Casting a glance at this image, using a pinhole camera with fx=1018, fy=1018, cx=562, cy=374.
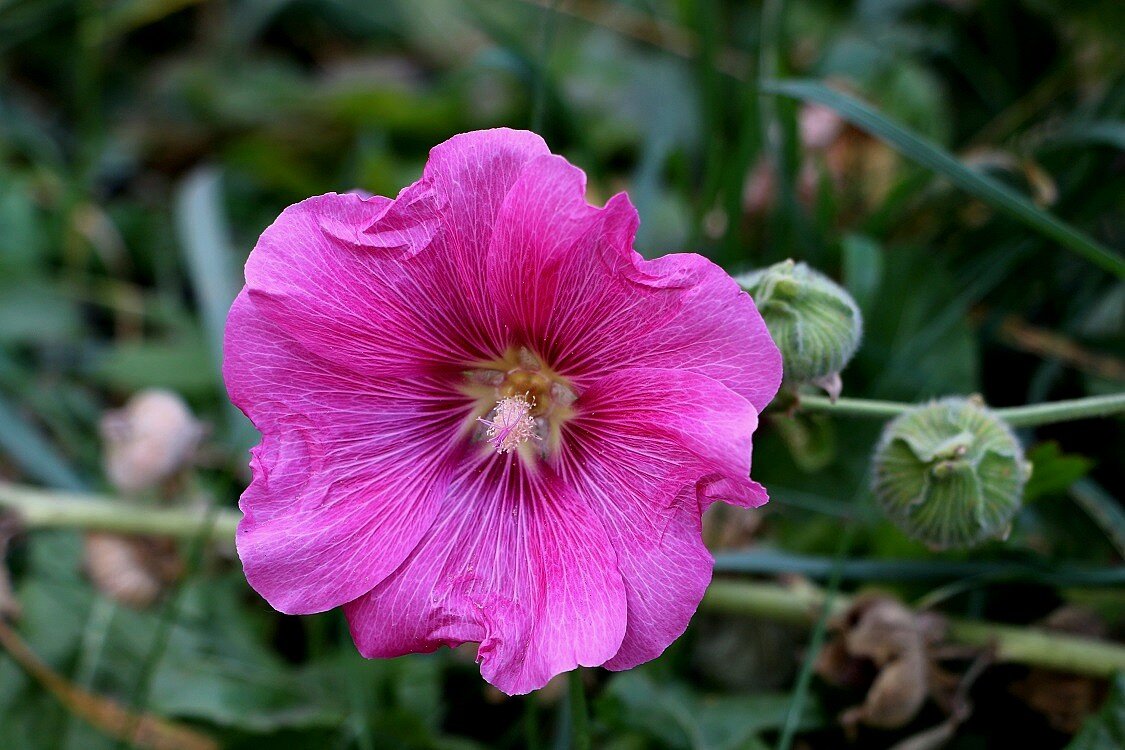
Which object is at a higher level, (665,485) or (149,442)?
(149,442)

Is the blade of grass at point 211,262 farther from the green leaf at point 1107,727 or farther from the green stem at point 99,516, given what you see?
the green leaf at point 1107,727

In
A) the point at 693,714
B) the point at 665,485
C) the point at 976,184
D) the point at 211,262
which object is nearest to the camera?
the point at 665,485

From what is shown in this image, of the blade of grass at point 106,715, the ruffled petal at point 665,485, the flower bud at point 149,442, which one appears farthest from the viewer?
the flower bud at point 149,442

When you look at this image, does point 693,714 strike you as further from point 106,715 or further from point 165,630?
point 106,715

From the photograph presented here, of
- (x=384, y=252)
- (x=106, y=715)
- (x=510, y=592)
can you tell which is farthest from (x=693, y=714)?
(x=106, y=715)

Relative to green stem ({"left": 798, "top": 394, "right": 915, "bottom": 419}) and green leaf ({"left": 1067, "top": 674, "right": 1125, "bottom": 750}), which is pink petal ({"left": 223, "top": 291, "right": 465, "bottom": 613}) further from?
green leaf ({"left": 1067, "top": 674, "right": 1125, "bottom": 750})

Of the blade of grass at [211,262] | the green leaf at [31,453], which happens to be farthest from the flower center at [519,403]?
the green leaf at [31,453]

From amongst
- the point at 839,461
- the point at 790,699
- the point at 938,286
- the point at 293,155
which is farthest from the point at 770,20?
the point at 293,155
